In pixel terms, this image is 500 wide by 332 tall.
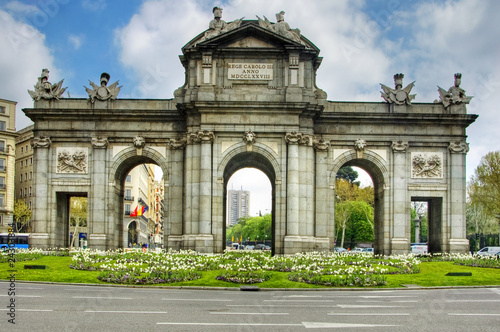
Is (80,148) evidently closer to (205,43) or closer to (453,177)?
(205,43)

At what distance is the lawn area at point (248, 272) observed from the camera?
103 feet

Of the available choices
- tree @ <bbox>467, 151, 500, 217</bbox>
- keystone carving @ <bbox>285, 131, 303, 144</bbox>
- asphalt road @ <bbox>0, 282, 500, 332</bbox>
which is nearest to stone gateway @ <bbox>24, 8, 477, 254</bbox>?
keystone carving @ <bbox>285, 131, 303, 144</bbox>

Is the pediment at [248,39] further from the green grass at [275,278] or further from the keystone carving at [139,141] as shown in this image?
the green grass at [275,278]

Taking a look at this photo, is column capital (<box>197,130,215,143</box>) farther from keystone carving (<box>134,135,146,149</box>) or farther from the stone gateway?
keystone carving (<box>134,135,146,149</box>)

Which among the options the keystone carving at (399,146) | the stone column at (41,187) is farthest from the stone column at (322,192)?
the stone column at (41,187)

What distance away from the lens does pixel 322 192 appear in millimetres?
50000

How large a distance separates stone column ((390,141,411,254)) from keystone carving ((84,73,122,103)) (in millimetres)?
23689

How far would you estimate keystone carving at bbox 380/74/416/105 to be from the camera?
166 ft

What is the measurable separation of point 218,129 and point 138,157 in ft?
27.6

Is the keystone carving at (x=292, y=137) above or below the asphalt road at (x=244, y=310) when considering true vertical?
above

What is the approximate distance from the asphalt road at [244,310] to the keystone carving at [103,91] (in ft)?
83.7

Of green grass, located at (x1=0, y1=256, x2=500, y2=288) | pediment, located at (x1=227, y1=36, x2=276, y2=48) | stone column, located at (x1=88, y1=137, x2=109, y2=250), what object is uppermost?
pediment, located at (x1=227, y1=36, x2=276, y2=48)

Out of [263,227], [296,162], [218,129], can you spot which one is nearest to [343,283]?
[296,162]

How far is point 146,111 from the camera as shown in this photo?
49.6 m
